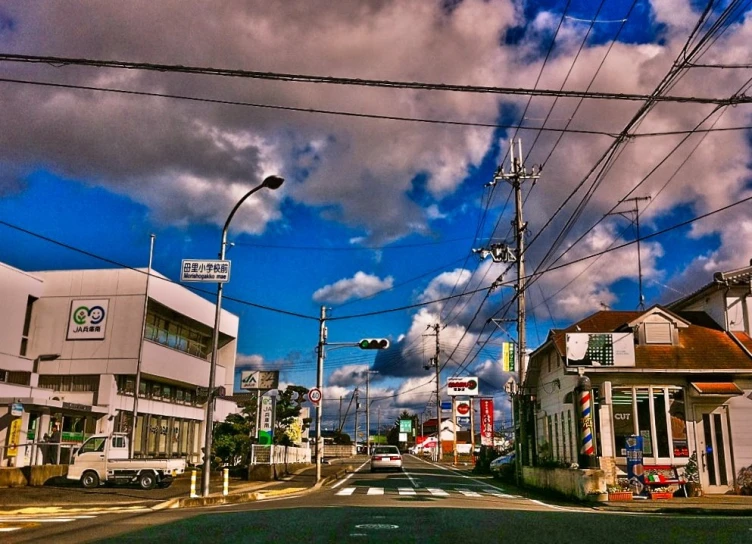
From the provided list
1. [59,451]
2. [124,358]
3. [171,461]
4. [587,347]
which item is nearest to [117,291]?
[124,358]

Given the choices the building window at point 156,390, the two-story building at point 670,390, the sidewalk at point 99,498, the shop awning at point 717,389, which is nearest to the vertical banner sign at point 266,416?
the building window at point 156,390

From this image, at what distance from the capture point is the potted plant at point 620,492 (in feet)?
64.3

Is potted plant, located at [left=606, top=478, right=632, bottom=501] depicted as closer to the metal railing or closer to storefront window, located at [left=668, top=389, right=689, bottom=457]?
storefront window, located at [left=668, top=389, right=689, bottom=457]

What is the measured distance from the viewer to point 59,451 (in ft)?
100

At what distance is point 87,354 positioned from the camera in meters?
36.3

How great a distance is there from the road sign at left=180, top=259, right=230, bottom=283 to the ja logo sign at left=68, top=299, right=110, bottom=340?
19.3 meters

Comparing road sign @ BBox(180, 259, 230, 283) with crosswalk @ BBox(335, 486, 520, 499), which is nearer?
road sign @ BBox(180, 259, 230, 283)

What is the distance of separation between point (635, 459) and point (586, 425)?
174 centimetres

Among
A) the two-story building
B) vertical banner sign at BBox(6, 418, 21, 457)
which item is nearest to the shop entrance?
the two-story building

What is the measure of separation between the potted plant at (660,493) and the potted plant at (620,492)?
69cm

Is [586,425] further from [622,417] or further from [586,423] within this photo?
[622,417]

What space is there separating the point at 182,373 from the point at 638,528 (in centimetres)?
3543

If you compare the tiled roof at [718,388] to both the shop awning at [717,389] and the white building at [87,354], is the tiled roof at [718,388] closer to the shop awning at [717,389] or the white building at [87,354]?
the shop awning at [717,389]

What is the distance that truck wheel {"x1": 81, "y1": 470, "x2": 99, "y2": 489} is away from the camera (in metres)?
23.8
